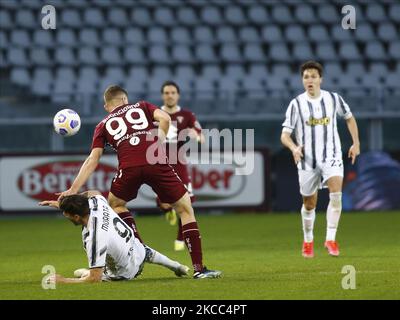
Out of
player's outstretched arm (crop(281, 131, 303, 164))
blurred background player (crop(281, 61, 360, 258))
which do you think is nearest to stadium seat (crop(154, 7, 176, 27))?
blurred background player (crop(281, 61, 360, 258))

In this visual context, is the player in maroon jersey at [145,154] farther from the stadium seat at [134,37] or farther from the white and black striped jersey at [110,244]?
the stadium seat at [134,37]

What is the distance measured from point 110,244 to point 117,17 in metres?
18.2

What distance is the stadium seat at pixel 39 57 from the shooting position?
24.5m

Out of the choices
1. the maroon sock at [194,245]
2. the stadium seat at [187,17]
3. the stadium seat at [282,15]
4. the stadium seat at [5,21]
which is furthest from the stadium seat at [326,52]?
the maroon sock at [194,245]

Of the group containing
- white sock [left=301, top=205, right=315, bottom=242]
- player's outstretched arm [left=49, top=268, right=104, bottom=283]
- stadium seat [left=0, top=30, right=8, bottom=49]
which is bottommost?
player's outstretched arm [left=49, top=268, right=104, bottom=283]

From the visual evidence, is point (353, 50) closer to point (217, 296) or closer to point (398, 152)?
point (398, 152)

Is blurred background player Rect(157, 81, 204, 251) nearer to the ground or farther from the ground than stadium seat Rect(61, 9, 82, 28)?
nearer to the ground

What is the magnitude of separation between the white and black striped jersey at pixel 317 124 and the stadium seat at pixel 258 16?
15233 mm

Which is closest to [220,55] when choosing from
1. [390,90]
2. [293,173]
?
[390,90]

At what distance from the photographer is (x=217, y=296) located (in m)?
7.57

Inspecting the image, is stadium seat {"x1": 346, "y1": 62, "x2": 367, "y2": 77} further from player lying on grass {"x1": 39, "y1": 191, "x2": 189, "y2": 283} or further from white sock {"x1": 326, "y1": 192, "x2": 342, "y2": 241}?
player lying on grass {"x1": 39, "y1": 191, "x2": 189, "y2": 283}

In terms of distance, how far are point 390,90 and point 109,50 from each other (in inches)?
277

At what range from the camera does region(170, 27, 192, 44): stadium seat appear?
25.3 metres

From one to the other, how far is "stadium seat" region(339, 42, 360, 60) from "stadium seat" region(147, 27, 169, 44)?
14.8 ft
